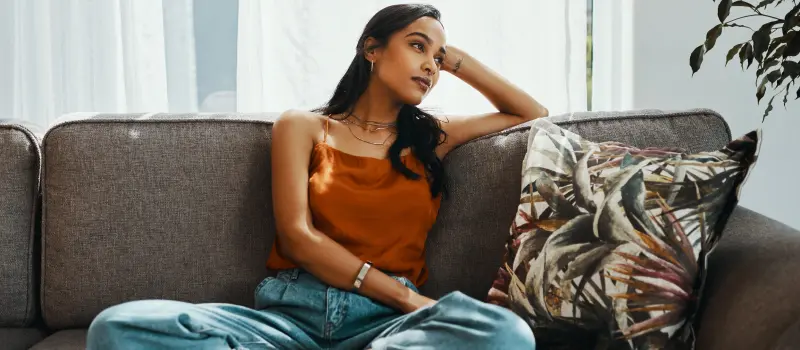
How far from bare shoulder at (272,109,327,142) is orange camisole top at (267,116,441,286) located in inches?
2.8

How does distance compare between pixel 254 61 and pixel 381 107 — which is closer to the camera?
pixel 381 107

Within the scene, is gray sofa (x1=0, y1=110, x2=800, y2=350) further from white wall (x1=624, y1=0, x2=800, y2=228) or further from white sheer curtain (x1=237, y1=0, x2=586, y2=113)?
white wall (x1=624, y1=0, x2=800, y2=228)

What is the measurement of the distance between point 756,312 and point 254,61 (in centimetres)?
171

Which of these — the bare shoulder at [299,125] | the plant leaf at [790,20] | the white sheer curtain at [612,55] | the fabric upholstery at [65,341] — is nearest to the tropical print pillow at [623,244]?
the plant leaf at [790,20]

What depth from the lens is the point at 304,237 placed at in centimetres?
175

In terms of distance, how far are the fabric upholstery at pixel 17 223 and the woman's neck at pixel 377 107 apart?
28.5 inches

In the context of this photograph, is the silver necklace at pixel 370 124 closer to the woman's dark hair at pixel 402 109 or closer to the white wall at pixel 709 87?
the woman's dark hair at pixel 402 109

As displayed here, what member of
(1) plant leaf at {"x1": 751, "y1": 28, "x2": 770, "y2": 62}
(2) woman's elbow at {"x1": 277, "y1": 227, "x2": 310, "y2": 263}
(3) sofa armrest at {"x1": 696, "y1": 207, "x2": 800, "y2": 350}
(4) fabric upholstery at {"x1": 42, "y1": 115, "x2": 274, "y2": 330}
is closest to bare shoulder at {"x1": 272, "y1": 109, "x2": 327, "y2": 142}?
(4) fabric upholstery at {"x1": 42, "y1": 115, "x2": 274, "y2": 330}

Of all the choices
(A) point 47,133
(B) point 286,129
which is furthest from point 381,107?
(A) point 47,133

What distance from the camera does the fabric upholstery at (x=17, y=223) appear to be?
1804mm

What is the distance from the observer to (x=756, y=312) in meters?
1.36

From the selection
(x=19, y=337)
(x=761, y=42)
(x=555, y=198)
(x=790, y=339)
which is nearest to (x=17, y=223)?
(x=19, y=337)

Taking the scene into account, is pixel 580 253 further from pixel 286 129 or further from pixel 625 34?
pixel 625 34

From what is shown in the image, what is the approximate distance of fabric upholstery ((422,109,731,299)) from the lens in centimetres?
185
